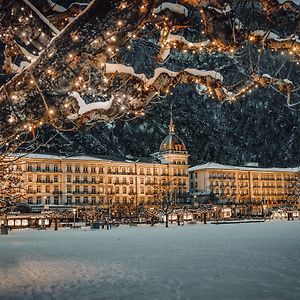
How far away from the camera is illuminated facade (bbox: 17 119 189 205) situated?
314ft

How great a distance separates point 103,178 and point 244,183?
3904 centimetres

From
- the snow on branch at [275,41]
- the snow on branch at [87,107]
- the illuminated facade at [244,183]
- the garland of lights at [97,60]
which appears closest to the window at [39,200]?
the illuminated facade at [244,183]

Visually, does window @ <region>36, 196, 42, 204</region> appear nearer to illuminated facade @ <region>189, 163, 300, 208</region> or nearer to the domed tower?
the domed tower

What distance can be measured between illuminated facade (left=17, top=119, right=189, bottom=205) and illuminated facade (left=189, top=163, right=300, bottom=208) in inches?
254

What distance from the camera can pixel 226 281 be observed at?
1094cm

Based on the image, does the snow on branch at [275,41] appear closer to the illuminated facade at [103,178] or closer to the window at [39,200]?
the illuminated facade at [103,178]

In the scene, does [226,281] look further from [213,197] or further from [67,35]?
[213,197]

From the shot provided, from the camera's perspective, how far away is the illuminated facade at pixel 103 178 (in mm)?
95562

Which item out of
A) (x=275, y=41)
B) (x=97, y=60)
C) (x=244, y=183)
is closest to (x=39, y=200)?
(x=244, y=183)

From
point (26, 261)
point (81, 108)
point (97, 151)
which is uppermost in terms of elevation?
point (97, 151)

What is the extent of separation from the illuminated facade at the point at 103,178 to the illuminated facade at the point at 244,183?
6.46 metres

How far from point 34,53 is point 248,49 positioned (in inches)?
121

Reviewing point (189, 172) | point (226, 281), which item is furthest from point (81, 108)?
point (189, 172)

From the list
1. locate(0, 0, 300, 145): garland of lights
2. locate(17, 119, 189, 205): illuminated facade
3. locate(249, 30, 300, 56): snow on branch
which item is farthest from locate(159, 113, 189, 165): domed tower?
locate(249, 30, 300, 56): snow on branch
